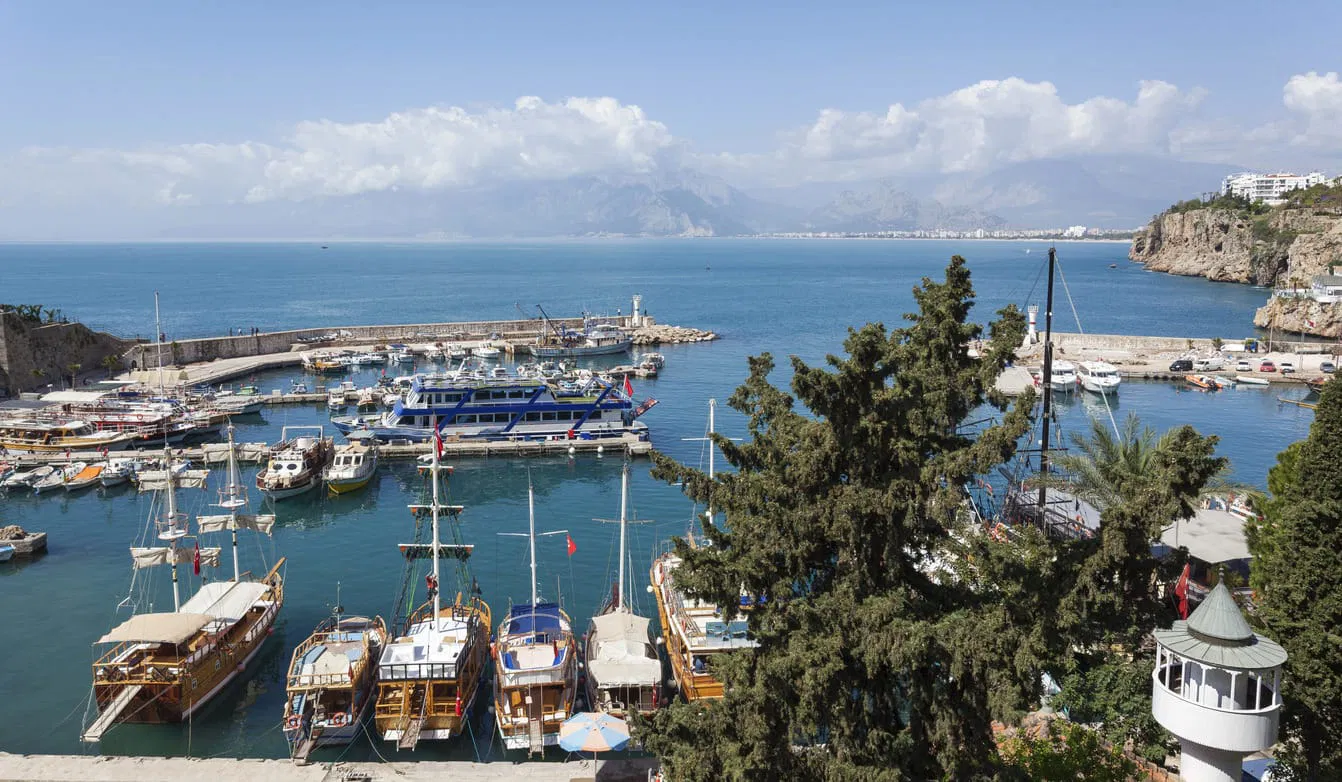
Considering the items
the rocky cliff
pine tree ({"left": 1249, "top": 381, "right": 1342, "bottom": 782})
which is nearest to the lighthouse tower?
pine tree ({"left": 1249, "top": 381, "right": 1342, "bottom": 782})

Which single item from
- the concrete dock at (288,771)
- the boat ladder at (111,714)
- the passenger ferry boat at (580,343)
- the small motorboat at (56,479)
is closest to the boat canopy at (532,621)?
the concrete dock at (288,771)

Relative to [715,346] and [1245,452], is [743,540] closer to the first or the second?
[1245,452]

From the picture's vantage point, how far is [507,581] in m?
29.8

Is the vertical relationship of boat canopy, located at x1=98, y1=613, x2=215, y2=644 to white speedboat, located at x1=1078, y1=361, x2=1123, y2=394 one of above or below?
below

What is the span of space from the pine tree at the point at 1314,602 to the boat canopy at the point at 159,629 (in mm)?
20543

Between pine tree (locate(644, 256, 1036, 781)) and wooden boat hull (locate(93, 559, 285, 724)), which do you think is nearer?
pine tree (locate(644, 256, 1036, 781))

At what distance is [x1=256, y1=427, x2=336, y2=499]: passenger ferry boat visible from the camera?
3925 cm

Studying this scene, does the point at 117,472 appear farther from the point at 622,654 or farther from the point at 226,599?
the point at 622,654

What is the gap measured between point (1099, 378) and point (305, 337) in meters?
63.5

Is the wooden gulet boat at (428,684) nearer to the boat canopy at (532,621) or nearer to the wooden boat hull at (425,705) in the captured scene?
the wooden boat hull at (425,705)

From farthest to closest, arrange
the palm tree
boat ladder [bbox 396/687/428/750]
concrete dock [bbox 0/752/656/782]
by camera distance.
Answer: the palm tree
boat ladder [bbox 396/687/428/750]
concrete dock [bbox 0/752/656/782]

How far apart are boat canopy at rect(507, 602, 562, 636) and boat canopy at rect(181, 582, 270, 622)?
678 cm

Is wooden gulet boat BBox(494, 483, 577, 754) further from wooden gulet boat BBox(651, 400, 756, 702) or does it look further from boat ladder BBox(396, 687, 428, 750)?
wooden gulet boat BBox(651, 400, 756, 702)

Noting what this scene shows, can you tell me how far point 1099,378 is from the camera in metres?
58.8
